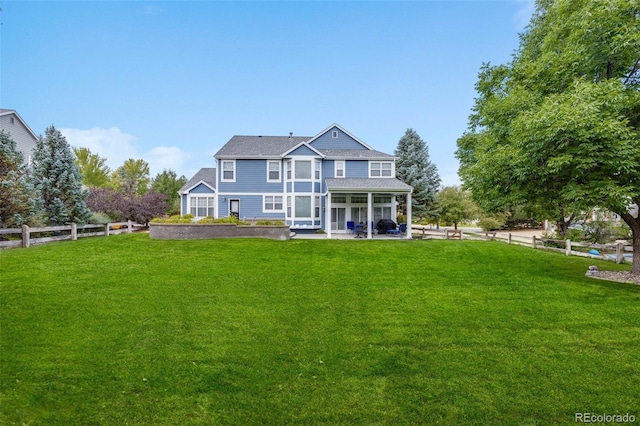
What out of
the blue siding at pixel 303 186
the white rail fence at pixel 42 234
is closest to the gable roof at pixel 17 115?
the white rail fence at pixel 42 234

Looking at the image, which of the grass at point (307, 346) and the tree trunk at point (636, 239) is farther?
the tree trunk at point (636, 239)

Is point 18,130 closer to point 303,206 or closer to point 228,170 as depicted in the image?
point 228,170

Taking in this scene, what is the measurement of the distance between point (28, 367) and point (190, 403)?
2606 millimetres

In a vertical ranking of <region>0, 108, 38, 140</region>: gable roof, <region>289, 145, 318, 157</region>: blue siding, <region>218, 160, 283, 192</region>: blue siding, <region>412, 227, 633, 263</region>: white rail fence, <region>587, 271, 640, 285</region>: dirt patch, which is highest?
<region>0, 108, 38, 140</region>: gable roof

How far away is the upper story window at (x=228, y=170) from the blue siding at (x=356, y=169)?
8.62 m

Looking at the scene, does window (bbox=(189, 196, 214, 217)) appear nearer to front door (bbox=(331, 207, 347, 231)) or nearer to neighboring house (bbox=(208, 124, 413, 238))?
neighboring house (bbox=(208, 124, 413, 238))

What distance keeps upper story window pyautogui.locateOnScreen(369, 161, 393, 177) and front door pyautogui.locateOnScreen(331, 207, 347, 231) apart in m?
3.59

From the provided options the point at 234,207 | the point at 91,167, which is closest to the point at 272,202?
the point at 234,207

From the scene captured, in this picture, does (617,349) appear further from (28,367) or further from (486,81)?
(486,81)

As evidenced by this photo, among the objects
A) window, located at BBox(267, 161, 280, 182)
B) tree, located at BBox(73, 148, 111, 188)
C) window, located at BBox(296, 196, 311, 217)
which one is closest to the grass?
window, located at BBox(296, 196, 311, 217)

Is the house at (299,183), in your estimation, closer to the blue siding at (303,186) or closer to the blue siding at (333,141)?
the blue siding at (303,186)

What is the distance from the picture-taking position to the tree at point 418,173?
104 feet

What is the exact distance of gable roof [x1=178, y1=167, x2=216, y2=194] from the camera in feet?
82.8

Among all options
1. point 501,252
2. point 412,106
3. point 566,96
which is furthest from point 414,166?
point 566,96
